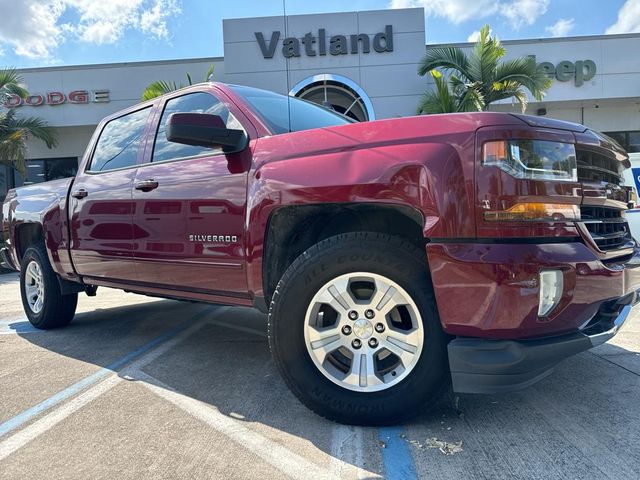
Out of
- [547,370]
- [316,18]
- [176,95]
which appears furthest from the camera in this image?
[316,18]

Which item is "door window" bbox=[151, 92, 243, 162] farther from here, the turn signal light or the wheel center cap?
the turn signal light

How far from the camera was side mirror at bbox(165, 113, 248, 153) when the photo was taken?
2883 mm

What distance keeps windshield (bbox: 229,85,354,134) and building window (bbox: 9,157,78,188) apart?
1802 centimetres

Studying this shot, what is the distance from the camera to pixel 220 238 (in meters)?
3.10

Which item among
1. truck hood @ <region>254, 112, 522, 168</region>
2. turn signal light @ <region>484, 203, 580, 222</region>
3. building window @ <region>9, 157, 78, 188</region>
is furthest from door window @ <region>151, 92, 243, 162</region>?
building window @ <region>9, 157, 78, 188</region>

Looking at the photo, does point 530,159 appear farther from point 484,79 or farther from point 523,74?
point 523,74

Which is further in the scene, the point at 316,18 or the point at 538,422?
the point at 316,18

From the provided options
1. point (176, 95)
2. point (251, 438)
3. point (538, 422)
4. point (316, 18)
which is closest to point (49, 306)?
point (176, 95)

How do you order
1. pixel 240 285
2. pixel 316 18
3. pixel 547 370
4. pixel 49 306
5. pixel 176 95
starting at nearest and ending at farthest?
pixel 547 370, pixel 240 285, pixel 176 95, pixel 49 306, pixel 316 18

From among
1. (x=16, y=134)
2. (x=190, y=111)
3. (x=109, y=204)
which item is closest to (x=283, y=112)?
(x=190, y=111)

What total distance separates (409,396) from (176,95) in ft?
9.47

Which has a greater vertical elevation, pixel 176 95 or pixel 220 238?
Answer: pixel 176 95

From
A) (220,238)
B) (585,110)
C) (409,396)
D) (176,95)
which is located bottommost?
(409,396)

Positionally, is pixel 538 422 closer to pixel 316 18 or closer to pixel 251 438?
pixel 251 438
